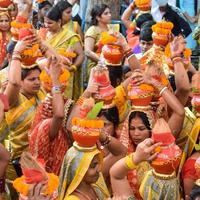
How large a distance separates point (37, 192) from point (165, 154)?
885mm

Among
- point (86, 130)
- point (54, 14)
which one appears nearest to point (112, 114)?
point (86, 130)

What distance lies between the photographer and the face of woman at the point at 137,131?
586cm

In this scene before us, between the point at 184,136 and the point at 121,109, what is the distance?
594 millimetres

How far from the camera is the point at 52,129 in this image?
19.4 feet

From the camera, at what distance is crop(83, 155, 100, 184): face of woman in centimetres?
488

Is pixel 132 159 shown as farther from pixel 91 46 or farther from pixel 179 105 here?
pixel 91 46

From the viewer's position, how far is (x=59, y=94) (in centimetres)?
600

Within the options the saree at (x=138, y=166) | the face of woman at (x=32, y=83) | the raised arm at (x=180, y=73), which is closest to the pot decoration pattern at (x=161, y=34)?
the raised arm at (x=180, y=73)

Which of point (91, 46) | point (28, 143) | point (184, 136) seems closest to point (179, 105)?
point (184, 136)

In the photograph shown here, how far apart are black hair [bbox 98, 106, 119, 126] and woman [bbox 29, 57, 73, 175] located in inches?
12.0

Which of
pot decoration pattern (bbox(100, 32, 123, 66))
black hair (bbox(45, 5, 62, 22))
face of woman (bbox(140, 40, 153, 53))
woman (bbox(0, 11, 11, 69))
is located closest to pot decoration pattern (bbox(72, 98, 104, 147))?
pot decoration pattern (bbox(100, 32, 123, 66))

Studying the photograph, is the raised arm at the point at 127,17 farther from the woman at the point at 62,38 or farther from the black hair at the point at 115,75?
the black hair at the point at 115,75

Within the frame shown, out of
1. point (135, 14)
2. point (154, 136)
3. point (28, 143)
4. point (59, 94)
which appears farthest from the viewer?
point (135, 14)

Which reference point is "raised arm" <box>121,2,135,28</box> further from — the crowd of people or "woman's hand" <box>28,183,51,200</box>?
"woman's hand" <box>28,183,51,200</box>
